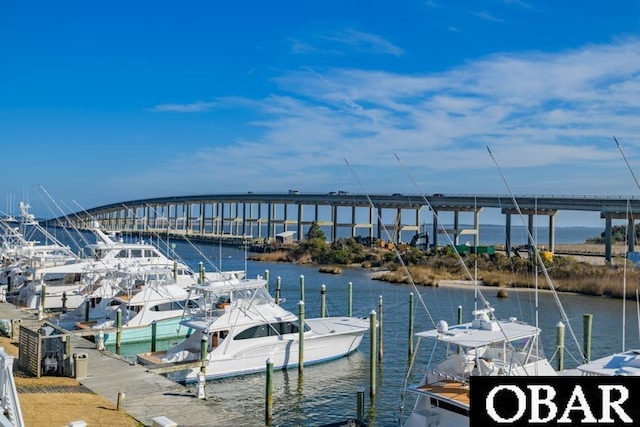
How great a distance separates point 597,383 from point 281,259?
91.5 metres

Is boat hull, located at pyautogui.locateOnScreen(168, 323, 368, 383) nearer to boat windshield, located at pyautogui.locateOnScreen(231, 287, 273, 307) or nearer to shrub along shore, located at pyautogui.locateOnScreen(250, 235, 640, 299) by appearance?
boat windshield, located at pyautogui.locateOnScreen(231, 287, 273, 307)

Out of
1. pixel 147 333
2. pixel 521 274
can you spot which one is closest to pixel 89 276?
pixel 147 333

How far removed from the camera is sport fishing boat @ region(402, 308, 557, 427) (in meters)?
16.9

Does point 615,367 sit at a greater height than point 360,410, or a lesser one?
greater

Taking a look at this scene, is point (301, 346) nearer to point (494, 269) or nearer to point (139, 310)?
point (139, 310)

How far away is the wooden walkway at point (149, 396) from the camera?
17797mm

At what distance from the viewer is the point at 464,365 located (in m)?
18.2

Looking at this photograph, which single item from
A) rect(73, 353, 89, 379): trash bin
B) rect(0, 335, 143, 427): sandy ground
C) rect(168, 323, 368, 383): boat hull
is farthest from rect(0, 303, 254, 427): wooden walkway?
rect(168, 323, 368, 383): boat hull

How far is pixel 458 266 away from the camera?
229ft

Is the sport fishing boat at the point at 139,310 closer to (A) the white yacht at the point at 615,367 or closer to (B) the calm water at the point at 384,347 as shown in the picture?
(B) the calm water at the point at 384,347

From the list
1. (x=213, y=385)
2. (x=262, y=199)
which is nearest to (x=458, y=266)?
(x=213, y=385)

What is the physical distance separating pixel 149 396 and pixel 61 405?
2.71 meters

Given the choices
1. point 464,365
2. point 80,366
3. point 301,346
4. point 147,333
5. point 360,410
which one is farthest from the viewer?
point 147,333

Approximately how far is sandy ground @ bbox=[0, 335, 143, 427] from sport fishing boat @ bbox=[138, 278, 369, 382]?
5611mm
